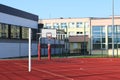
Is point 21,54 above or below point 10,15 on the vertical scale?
below

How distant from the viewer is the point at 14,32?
191ft

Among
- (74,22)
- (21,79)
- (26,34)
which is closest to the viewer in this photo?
(21,79)

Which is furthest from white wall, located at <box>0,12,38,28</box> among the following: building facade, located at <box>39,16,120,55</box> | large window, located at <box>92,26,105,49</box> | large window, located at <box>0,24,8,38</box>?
large window, located at <box>92,26,105,49</box>

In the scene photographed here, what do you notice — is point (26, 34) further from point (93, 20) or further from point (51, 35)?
point (93, 20)

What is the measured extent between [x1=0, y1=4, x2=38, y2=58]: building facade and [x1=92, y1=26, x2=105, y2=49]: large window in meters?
14.3

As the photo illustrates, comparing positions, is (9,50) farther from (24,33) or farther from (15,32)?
(24,33)

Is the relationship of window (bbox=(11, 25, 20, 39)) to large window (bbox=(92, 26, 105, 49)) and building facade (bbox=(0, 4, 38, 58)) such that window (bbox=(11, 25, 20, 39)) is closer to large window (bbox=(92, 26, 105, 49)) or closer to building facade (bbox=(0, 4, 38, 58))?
building facade (bbox=(0, 4, 38, 58))

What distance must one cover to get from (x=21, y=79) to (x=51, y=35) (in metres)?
37.2

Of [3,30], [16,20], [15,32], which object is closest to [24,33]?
[15,32]

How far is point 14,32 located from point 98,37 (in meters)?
22.5

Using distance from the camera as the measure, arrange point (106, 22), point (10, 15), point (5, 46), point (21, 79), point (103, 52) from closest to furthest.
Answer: point (21, 79) < point (5, 46) < point (10, 15) < point (103, 52) < point (106, 22)

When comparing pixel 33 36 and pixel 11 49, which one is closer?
pixel 11 49

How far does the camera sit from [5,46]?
172 ft

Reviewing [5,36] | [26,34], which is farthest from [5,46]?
[26,34]
